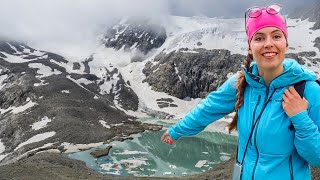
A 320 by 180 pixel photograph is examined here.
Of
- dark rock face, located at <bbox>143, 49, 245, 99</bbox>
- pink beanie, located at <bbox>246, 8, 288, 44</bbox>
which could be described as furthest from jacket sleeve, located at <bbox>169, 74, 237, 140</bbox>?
dark rock face, located at <bbox>143, 49, 245, 99</bbox>

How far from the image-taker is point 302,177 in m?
4.32

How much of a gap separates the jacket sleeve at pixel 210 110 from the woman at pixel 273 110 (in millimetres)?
233

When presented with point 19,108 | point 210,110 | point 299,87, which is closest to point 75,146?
point 19,108

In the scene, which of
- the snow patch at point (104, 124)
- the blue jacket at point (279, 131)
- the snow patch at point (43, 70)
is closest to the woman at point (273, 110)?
the blue jacket at point (279, 131)

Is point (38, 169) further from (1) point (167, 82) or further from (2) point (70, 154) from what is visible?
(1) point (167, 82)

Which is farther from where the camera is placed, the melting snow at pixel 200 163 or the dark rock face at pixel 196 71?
the dark rock face at pixel 196 71

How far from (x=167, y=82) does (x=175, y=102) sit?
16021 millimetres

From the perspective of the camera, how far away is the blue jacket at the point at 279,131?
403 centimetres

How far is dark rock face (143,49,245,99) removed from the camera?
140875 millimetres

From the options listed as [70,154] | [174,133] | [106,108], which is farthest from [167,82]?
[174,133]

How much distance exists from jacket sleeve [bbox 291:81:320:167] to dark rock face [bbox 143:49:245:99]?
13457 cm

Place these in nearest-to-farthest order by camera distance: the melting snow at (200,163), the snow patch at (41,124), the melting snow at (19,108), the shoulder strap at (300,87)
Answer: the shoulder strap at (300,87)
the melting snow at (200,163)
the snow patch at (41,124)
the melting snow at (19,108)

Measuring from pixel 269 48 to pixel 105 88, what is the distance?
12799 cm

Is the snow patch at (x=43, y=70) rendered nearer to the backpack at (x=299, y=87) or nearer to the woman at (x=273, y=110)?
the woman at (x=273, y=110)
